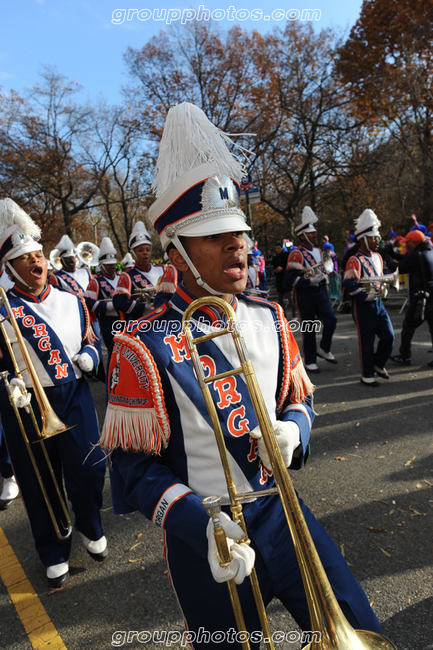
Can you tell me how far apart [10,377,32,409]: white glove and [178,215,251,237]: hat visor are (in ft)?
6.20

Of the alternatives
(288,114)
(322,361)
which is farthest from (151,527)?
(288,114)

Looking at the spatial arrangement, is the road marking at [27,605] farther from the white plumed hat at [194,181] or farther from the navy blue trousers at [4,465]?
the white plumed hat at [194,181]

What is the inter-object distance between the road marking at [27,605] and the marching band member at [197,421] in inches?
59.0

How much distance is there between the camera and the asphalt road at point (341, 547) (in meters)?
2.55

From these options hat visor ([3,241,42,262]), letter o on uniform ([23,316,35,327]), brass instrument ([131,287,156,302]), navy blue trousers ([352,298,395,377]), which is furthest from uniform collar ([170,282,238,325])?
navy blue trousers ([352,298,395,377])

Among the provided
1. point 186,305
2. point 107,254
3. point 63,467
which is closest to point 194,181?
point 186,305

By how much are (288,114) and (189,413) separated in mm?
21563

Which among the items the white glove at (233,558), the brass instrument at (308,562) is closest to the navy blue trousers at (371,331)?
the brass instrument at (308,562)

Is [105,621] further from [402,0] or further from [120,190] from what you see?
[120,190]

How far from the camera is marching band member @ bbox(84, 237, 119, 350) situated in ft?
23.5

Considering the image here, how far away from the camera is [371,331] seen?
21.0 feet

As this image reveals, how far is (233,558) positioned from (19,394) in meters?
2.13

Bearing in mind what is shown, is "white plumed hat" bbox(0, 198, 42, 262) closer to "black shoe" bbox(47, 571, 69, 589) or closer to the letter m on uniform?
the letter m on uniform

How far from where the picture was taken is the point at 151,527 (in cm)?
358
